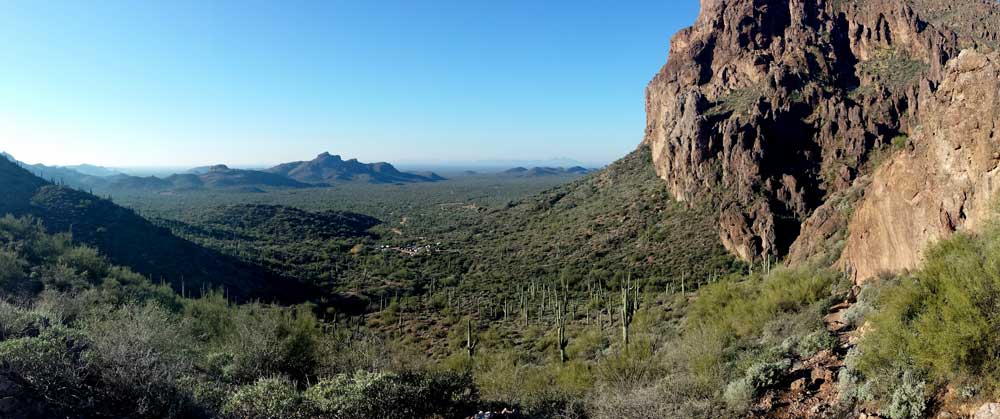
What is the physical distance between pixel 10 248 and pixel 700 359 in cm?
3820

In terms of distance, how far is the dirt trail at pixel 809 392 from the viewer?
7722mm

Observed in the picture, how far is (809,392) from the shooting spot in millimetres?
8281

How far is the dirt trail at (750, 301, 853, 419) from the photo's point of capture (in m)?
7.72

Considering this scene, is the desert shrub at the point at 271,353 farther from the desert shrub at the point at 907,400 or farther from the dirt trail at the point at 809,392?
the desert shrub at the point at 907,400

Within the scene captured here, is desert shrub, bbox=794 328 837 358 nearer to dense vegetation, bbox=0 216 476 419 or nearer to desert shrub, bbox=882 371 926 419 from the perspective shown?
desert shrub, bbox=882 371 926 419

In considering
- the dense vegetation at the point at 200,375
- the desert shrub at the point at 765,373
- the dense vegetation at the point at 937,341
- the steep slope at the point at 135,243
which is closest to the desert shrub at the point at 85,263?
the steep slope at the point at 135,243

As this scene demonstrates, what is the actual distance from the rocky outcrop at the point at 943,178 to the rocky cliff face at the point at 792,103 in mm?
12389

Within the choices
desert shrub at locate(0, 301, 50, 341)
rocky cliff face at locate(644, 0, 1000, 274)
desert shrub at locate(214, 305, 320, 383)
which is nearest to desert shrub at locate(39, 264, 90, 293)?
desert shrub at locate(0, 301, 50, 341)

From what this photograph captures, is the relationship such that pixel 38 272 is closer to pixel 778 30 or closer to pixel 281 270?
pixel 281 270

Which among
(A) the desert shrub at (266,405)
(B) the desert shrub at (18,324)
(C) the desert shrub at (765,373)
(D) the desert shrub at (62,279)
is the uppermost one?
(B) the desert shrub at (18,324)

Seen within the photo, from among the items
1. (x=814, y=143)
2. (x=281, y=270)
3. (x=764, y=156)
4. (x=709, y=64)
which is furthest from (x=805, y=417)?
(x=709, y=64)

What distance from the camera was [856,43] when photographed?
60312mm

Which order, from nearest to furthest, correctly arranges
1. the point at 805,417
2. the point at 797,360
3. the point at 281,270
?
the point at 805,417
the point at 797,360
the point at 281,270

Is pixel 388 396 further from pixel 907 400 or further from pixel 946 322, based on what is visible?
pixel 946 322
